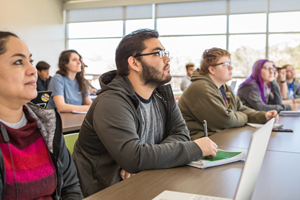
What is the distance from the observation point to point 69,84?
3668 mm

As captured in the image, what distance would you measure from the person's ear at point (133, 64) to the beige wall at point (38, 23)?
25.6 ft

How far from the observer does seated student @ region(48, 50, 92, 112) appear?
350 cm

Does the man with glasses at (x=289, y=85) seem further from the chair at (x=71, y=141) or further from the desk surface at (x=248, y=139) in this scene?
the chair at (x=71, y=141)

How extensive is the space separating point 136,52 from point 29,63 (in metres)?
0.74

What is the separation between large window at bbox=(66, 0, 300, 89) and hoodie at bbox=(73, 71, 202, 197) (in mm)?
6777

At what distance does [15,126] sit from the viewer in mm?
1136

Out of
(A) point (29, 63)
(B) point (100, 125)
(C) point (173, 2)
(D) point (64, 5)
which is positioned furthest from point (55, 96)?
(D) point (64, 5)

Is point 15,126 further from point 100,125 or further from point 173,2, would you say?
point 173,2

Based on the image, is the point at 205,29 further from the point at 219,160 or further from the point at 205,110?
the point at 219,160

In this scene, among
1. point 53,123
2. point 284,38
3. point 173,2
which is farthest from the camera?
point 173,2

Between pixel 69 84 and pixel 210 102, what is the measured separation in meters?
1.79

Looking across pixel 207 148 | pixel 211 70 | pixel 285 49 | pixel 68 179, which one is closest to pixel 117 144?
pixel 68 179

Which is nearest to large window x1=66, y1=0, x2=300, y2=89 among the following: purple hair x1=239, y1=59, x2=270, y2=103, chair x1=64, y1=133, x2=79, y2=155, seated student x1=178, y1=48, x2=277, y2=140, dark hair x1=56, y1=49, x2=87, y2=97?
dark hair x1=56, y1=49, x2=87, y2=97

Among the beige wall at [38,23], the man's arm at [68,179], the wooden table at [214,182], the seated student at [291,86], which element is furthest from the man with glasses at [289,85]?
the beige wall at [38,23]
